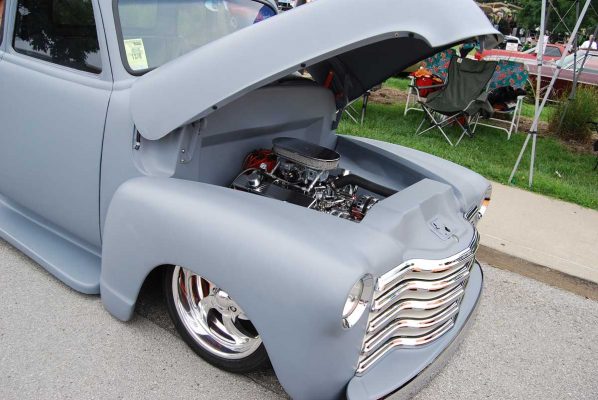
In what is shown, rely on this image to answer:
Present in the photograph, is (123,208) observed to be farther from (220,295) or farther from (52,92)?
(52,92)

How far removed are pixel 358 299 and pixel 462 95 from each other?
252 inches

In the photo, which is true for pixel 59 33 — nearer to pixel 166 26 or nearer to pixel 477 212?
pixel 166 26

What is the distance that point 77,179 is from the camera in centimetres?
265

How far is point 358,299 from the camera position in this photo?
1816mm

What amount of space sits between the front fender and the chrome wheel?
198 mm

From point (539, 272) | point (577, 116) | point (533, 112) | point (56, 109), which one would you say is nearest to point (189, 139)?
point (56, 109)

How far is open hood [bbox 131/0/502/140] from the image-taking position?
195cm

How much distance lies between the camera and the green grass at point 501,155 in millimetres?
5766

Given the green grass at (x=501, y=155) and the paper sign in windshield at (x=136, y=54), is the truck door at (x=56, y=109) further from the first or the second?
the green grass at (x=501, y=155)

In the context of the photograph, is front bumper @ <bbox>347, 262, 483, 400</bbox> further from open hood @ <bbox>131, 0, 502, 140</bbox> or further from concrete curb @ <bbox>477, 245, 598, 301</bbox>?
concrete curb @ <bbox>477, 245, 598, 301</bbox>

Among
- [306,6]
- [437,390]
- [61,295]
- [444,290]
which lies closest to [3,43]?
[61,295]

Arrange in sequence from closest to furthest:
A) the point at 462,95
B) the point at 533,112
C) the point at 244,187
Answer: the point at 244,187 < the point at 462,95 < the point at 533,112

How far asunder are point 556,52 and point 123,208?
1706 cm

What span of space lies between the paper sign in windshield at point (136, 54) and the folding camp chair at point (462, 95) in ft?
17.5
